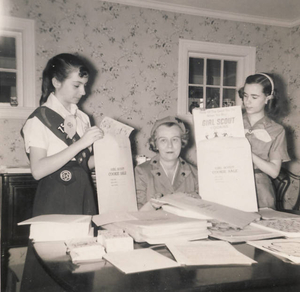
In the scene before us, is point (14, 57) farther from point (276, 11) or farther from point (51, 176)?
point (276, 11)

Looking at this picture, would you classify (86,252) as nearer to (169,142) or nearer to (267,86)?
(169,142)

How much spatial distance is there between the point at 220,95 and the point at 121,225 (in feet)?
11.7

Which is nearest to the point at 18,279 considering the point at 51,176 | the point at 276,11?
the point at 51,176

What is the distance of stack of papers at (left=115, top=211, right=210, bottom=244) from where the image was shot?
1028 mm

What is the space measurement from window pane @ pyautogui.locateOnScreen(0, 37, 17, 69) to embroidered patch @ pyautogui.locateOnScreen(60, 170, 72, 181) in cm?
221

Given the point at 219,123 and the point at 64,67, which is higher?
the point at 64,67

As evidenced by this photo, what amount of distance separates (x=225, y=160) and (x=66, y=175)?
0.80m

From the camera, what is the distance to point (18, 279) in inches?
93.3

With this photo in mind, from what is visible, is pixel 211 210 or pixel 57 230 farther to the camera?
pixel 211 210

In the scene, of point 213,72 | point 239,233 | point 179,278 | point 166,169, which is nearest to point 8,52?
point 166,169

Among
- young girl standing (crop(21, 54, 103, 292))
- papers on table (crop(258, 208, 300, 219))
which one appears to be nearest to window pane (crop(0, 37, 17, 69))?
young girl standing (crop(21, 54, 103, 292))

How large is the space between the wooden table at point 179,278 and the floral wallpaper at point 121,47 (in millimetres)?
2809

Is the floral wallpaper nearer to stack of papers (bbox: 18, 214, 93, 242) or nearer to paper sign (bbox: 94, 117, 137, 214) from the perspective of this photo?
paper sign (bbox: 94, 117, 137, 214)

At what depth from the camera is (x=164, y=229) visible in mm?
1037
